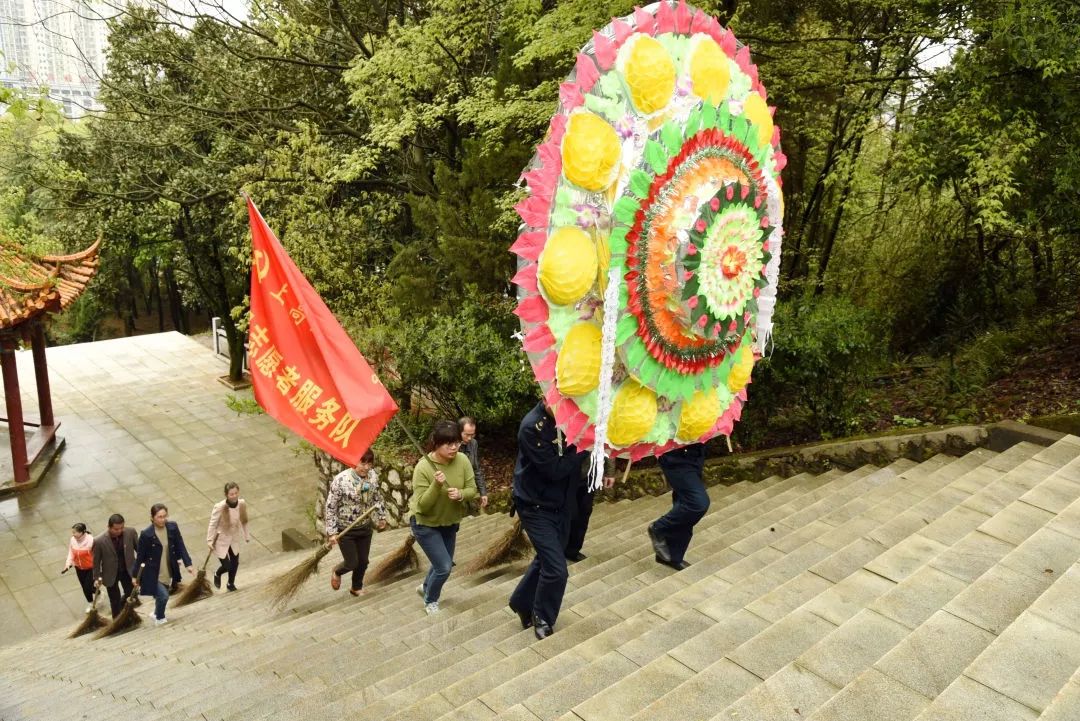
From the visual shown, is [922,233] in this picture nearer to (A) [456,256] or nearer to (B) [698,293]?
(A) [456,256]

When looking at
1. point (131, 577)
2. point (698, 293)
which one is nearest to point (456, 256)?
point (131, 577)

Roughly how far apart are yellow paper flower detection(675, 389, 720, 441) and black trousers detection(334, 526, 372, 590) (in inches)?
119

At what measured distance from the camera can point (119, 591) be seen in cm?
781

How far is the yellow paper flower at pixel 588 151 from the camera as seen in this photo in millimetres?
3426

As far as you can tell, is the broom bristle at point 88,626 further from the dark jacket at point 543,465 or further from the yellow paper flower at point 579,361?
the yellow paper flower at point 579,361

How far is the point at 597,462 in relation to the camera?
12.3 feet

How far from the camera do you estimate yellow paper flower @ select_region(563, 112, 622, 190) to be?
3426 mm

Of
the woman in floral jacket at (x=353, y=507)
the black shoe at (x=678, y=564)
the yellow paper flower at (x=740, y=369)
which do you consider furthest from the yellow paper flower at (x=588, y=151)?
the woman in floral jacket at (x=353, y=507)

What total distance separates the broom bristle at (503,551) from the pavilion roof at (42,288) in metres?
7.66

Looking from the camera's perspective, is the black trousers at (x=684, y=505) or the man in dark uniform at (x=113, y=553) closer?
the black trousers at (x=684, y=505)

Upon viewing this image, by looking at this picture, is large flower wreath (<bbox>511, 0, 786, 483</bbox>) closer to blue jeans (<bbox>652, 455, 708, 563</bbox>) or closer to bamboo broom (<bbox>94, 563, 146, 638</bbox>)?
blue jeans (<bbox>652, 455, 708, 563</bbox>)

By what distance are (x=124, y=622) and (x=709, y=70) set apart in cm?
674

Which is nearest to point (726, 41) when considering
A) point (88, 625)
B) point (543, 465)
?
point (543, 465)


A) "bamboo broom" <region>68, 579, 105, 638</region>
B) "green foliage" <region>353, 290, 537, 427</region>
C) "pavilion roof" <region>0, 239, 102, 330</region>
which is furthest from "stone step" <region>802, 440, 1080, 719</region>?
"pavilion roof" <region>0, 239, 102, 330</region>
